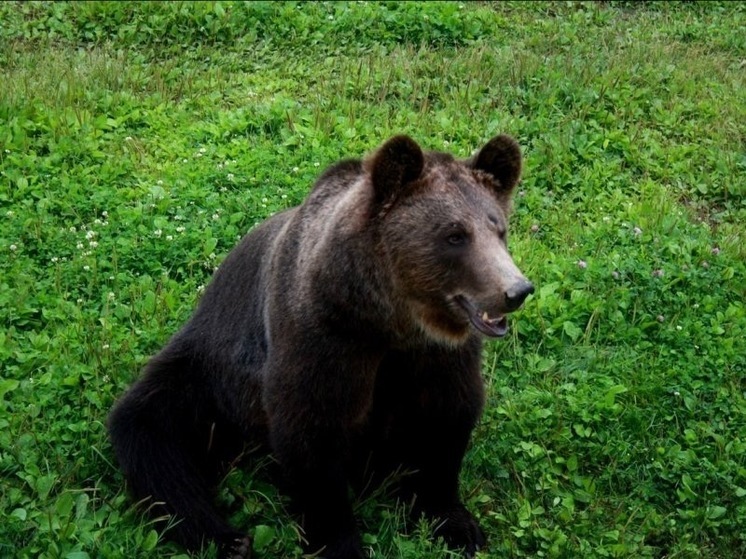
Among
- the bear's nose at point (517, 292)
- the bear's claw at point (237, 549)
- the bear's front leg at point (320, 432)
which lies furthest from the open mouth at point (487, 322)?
the bear's claw at point (237, 549)

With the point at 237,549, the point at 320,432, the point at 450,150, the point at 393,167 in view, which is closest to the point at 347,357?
the point at 320,432

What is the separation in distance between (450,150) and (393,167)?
11.4ft

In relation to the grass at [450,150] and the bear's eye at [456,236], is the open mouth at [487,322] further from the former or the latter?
the grass at [450,150]

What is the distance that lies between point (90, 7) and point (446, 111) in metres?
3.66

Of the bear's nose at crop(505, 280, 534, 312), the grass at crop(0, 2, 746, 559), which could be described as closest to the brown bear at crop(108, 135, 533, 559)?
the bear's nose at crop(505, 280, 534, 312)

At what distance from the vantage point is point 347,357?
4.48m

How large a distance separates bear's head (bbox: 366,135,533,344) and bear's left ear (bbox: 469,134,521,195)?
0.55 feet

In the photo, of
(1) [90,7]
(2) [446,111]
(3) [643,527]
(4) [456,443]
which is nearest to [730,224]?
(2) [446,111]

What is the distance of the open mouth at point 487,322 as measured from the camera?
13.8 ft

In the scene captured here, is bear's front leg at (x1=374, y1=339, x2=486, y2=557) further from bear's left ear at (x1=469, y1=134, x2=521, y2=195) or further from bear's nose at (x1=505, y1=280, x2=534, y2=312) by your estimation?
bear's left ear at (x1=469, y1=134, x2=521, y2=195)

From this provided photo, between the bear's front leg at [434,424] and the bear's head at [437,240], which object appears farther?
the bear's front leg at [434,424]

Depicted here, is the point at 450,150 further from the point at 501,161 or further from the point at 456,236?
the point at 456,236

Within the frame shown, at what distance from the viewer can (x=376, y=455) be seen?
514 cm

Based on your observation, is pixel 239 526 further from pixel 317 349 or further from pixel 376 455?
pixel 317 349
